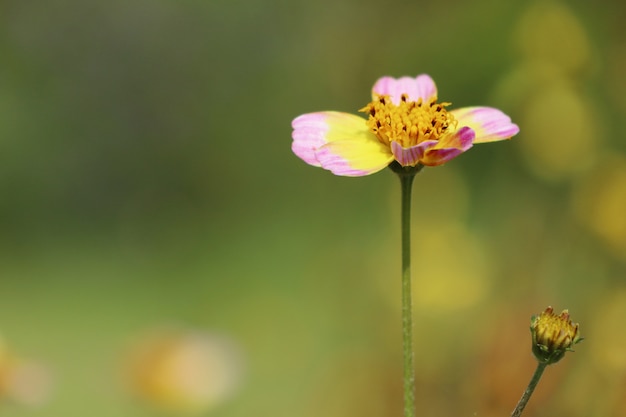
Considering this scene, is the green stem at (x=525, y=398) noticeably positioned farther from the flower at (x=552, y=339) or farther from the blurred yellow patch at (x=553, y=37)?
the blurred yellow patch at (x=553, y=37)

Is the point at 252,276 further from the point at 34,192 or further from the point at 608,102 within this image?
the point at 608,102

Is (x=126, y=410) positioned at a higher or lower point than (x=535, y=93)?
lower

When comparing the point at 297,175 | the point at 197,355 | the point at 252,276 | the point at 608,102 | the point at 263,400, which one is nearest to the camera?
the point at 197,355

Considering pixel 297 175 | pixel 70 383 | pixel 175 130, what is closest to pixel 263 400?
pixel 70 383

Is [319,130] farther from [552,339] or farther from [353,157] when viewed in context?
[552,339]

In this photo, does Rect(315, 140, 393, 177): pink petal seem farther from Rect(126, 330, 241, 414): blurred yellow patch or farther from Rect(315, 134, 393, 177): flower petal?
Rect(126, 330, 241, 414): blurred yellow patch

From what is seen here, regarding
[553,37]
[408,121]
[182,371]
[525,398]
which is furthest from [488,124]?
[553,37]

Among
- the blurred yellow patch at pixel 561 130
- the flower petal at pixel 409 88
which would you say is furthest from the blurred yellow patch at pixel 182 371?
the flower petal at pixel 409 88
